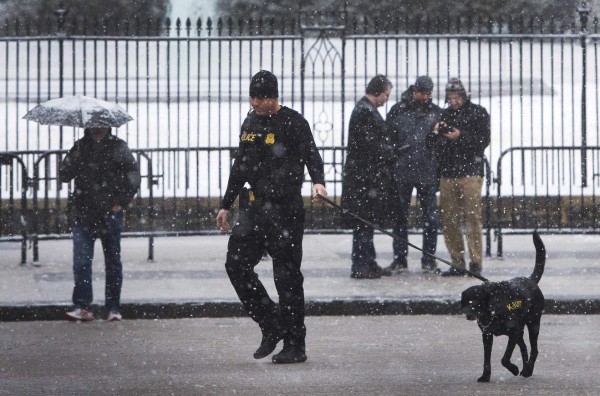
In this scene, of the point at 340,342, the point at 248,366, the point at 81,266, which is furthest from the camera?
the point at 81,266

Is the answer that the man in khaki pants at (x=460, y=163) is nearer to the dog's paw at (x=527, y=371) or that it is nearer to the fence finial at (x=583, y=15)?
the dog's paw at (x=527, y=371)

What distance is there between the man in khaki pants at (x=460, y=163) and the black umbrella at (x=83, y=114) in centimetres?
309

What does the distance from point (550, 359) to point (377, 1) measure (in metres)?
24.6

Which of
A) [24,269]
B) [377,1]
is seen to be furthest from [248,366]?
[377,1]

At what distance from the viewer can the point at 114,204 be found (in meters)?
10.4

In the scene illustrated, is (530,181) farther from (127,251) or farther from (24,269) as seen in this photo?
(24,269)

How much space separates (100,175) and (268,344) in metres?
2.54

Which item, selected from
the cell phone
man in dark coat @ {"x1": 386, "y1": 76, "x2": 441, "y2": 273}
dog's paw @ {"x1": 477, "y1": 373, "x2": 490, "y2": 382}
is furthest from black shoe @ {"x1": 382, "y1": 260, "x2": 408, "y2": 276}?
dog's paw @ {"x1": 477, "y1": 373, "x2": 490, "y2": 382}

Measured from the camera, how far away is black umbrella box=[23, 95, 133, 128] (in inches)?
407

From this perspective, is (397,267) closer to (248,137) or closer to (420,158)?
(420,158)

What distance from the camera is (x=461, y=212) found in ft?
41.3

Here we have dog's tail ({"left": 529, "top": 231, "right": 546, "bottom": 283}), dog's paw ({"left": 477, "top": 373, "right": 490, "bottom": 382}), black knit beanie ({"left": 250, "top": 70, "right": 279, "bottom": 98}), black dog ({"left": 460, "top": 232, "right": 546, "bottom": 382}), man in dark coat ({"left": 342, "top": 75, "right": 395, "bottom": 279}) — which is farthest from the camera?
man in dark coat ({"left": 342, "top": 75, "right": 395, "bottom": 279})

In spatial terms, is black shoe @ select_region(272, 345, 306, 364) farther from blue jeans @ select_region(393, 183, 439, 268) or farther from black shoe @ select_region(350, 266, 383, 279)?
blue jeans @ select_region(393, 183, 439, 268)

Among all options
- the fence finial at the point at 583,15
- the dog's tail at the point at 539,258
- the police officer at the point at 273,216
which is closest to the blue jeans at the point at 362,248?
the police officer at the point at 273,216
